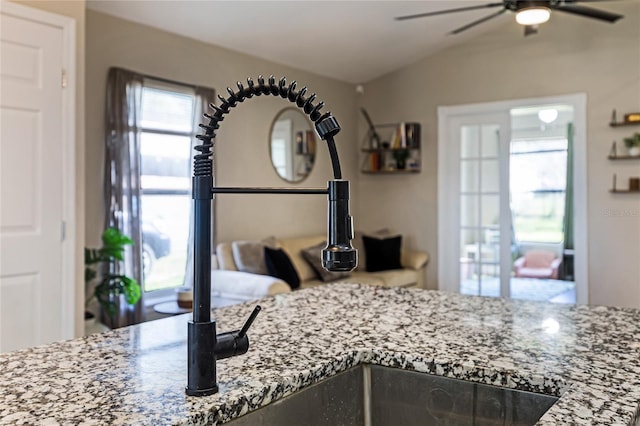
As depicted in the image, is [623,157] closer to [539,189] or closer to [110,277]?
[539,189]

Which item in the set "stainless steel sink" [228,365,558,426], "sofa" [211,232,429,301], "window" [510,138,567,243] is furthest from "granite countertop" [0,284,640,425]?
"window" [510,138,567,243]

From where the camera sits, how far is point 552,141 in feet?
26.2

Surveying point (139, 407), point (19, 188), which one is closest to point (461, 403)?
point (139, 407)

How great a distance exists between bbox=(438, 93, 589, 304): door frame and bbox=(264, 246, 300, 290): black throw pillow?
6.90ft

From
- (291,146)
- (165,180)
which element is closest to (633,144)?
(291,146)

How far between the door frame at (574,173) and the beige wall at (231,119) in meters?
1.11

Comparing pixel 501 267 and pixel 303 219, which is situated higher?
pixel 303 219

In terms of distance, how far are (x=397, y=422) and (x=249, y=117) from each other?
4.33 metres

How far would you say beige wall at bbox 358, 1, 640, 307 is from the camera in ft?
16.4

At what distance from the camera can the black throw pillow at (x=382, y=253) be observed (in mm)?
5641

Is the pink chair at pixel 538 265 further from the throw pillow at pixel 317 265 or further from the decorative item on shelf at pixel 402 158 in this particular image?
the throw pillow at pixel 317 265

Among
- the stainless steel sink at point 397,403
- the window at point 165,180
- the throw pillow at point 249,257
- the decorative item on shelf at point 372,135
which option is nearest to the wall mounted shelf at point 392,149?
the decorative item on shelf at point 372,135

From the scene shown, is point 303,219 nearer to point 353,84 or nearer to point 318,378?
point 353,84

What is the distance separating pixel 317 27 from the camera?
4699 millimetres
